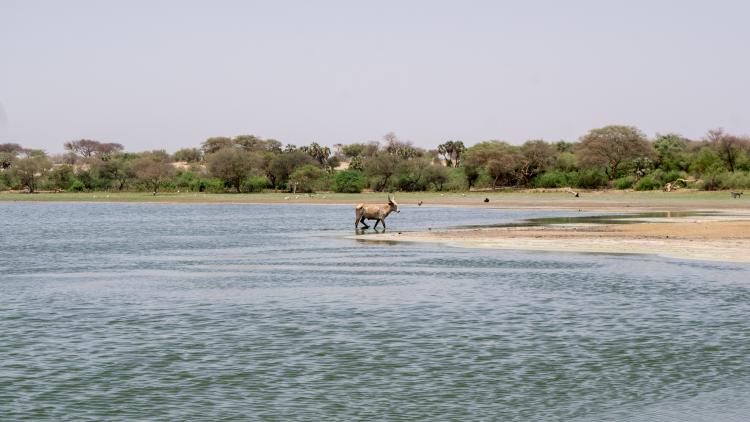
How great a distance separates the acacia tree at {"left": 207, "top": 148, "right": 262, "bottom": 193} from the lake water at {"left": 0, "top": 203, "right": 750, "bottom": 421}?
93.4m

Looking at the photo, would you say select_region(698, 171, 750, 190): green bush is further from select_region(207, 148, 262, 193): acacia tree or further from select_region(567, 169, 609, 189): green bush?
select_region(207, 148, 262, 193): acacia tree

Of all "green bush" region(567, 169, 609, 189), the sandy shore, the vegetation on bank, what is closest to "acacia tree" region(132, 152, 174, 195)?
the vegetation on bank

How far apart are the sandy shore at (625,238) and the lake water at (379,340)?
12.2 feet

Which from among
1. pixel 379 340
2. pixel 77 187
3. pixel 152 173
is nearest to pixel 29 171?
pixel 77 187

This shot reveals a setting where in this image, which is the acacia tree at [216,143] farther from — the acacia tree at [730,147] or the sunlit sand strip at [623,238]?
the sunlit sand strip at [623,238]

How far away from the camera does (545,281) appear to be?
25422 millimetres

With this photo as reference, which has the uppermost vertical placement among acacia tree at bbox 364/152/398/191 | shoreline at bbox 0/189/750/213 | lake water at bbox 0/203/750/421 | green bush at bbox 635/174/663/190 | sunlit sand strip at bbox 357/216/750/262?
Answer: acacia tree at bbox 364/152/398/191

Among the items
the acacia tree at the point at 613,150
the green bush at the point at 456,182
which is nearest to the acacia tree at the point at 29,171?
the green bush at the point at 456,182

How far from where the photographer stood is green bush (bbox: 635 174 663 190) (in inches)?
3991

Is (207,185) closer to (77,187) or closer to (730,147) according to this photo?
(77,187)

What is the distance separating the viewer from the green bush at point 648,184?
101 m

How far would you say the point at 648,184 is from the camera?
333 ft

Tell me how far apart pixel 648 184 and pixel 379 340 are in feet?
294

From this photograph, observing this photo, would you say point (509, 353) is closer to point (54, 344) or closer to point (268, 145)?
point (54, 344)
